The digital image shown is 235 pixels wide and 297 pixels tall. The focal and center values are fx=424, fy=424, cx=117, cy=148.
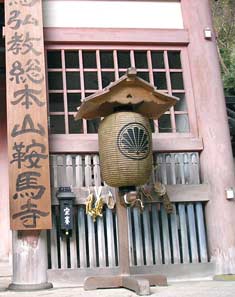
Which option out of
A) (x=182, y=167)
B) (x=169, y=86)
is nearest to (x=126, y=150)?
(x=182, y=167)

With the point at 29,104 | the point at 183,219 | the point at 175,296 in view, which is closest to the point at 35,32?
the point at 29,104

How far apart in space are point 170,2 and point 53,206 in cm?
359

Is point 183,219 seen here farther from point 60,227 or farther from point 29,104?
point 29,104

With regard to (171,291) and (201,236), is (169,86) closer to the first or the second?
(201,236)

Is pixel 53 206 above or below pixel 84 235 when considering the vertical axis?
above

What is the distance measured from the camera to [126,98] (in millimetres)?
4773

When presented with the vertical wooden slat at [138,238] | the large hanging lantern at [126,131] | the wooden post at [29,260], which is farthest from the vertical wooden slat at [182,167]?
the wooden post at [29,260]

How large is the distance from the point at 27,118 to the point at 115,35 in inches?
72.6

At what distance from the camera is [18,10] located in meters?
5.85

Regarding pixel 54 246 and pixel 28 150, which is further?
pixel 54 246

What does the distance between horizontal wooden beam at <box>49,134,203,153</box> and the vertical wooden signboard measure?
0.33 m

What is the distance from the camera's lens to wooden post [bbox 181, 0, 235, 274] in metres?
5.69

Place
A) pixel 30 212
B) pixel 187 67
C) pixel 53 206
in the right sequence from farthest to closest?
1. pixel 187 67
2. pixel 53 206
3. pixel 30 212

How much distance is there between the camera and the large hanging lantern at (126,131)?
15.2ft
